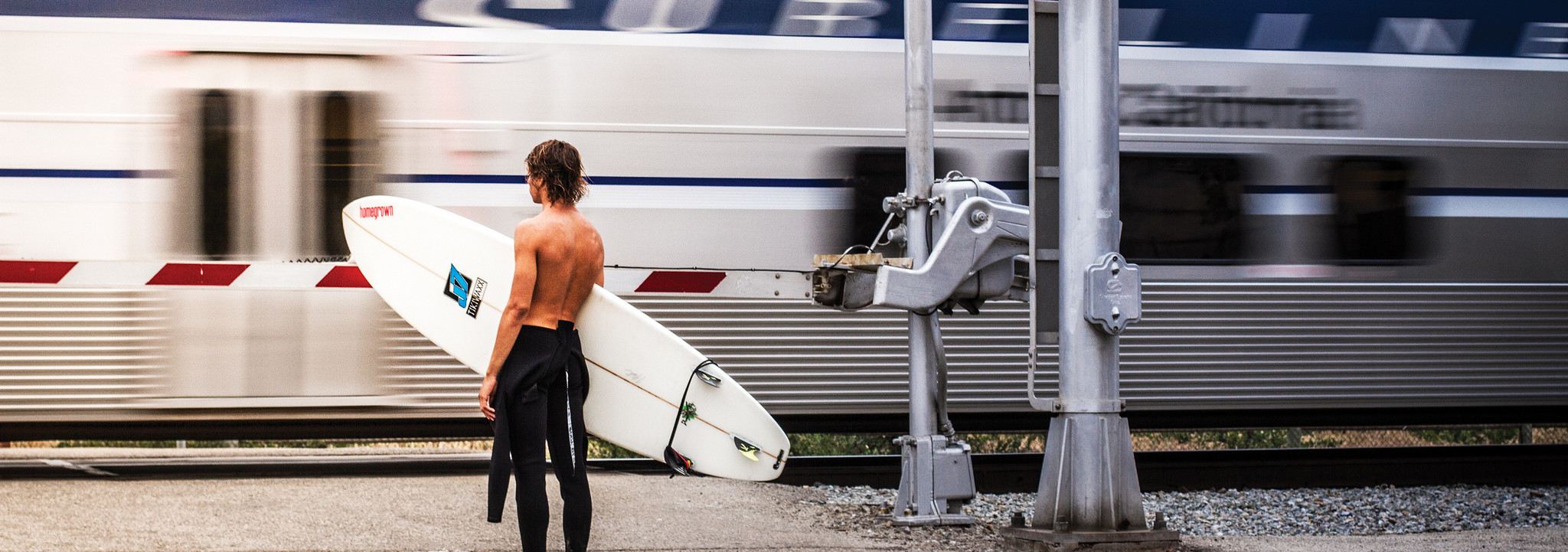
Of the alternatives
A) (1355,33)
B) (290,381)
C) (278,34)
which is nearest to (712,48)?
(278,34)

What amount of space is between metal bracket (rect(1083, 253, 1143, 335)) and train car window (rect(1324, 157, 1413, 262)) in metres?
3.05

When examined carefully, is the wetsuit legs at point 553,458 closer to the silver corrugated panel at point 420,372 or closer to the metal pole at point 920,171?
the metal pole at point 920,171

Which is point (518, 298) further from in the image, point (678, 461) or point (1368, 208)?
point (1368, 208)

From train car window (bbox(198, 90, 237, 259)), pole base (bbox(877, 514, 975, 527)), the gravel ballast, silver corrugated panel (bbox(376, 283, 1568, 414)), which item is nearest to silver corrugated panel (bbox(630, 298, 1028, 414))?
silver corrugated panel (bbox(376, 283, 1568, 414))

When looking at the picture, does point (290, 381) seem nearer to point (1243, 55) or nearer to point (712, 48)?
point (712, 48)

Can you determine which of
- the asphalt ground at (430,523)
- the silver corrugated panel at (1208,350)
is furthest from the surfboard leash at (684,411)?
the silver corrugated panel at (1208,350)

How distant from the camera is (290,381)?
6129 millimetres

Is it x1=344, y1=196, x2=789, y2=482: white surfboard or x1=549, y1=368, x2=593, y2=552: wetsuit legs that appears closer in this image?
x1=549, y1=368, x2=593, y2=552: wetsuit legs

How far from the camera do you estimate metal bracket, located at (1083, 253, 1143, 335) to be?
4.30m

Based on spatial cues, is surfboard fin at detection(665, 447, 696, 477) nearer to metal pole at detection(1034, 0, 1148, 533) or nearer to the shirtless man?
the shirtless man

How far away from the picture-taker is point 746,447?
4.54m

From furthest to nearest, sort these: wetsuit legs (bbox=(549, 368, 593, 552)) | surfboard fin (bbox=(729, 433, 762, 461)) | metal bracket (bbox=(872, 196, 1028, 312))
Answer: metal bracket (bbox=(872, 196, 1028, 312)) → surfboard fin (bbox=(729, 433, 762, 461)) → wetsuit legs (bbox=(549, 368, 593, 552))

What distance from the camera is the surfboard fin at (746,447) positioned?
4539mm

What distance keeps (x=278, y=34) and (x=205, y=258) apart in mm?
1147
